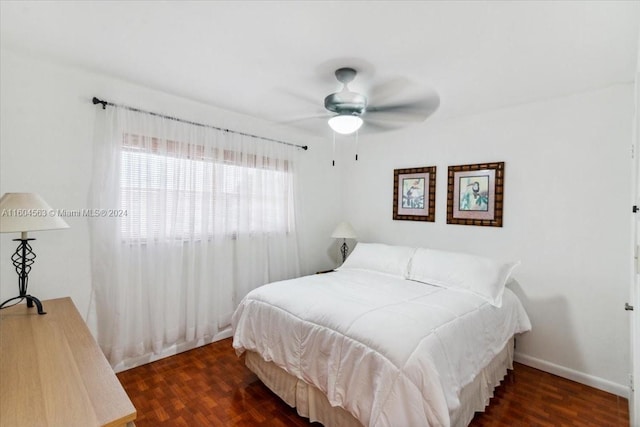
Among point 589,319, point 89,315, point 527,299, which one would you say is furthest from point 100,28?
point 589,319

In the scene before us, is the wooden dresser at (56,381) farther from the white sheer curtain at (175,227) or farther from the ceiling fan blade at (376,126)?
the ceiling fan blade at (376,126)

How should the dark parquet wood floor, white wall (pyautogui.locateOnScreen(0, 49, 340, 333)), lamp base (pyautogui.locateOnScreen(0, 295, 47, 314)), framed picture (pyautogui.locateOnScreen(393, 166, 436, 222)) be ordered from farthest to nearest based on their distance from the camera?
1. framed picture (pyautogui.locateOnScreen(393, 166, 436, 222))
2. white wall (pyautogui.locateOnScreen(0, 49, 340, 333))
3. the dark parquet wood floor
4. lamp base (pyautogui.locateOnScreen(0, 295, 47, 314))

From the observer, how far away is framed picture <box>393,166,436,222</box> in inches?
133

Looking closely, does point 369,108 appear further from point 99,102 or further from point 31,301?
point 31,301

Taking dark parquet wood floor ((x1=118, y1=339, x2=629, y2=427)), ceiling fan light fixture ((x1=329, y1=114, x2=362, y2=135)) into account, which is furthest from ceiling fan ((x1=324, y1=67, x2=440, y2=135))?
dark parquet wood floor ((x1=118, y1=339, x2=629, y2=427))

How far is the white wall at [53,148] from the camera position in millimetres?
2076

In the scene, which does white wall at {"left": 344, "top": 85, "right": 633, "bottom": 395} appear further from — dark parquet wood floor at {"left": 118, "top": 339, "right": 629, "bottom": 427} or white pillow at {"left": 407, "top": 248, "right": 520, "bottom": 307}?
white pillow at {"left": 407, "top": 248, "right": 520, "bottom": 307}

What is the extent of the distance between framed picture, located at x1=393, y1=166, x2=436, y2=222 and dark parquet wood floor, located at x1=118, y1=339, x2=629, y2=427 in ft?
5.59

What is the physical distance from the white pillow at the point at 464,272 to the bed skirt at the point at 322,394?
1.69ft

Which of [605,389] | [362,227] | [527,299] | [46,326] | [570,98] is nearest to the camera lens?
[46,326]

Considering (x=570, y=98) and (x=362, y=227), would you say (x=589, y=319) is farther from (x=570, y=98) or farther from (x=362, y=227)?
(x=362, y=227)

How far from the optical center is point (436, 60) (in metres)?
2.05

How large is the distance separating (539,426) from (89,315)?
3316mm

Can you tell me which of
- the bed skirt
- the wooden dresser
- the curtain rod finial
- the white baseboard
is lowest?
the white baseboard
